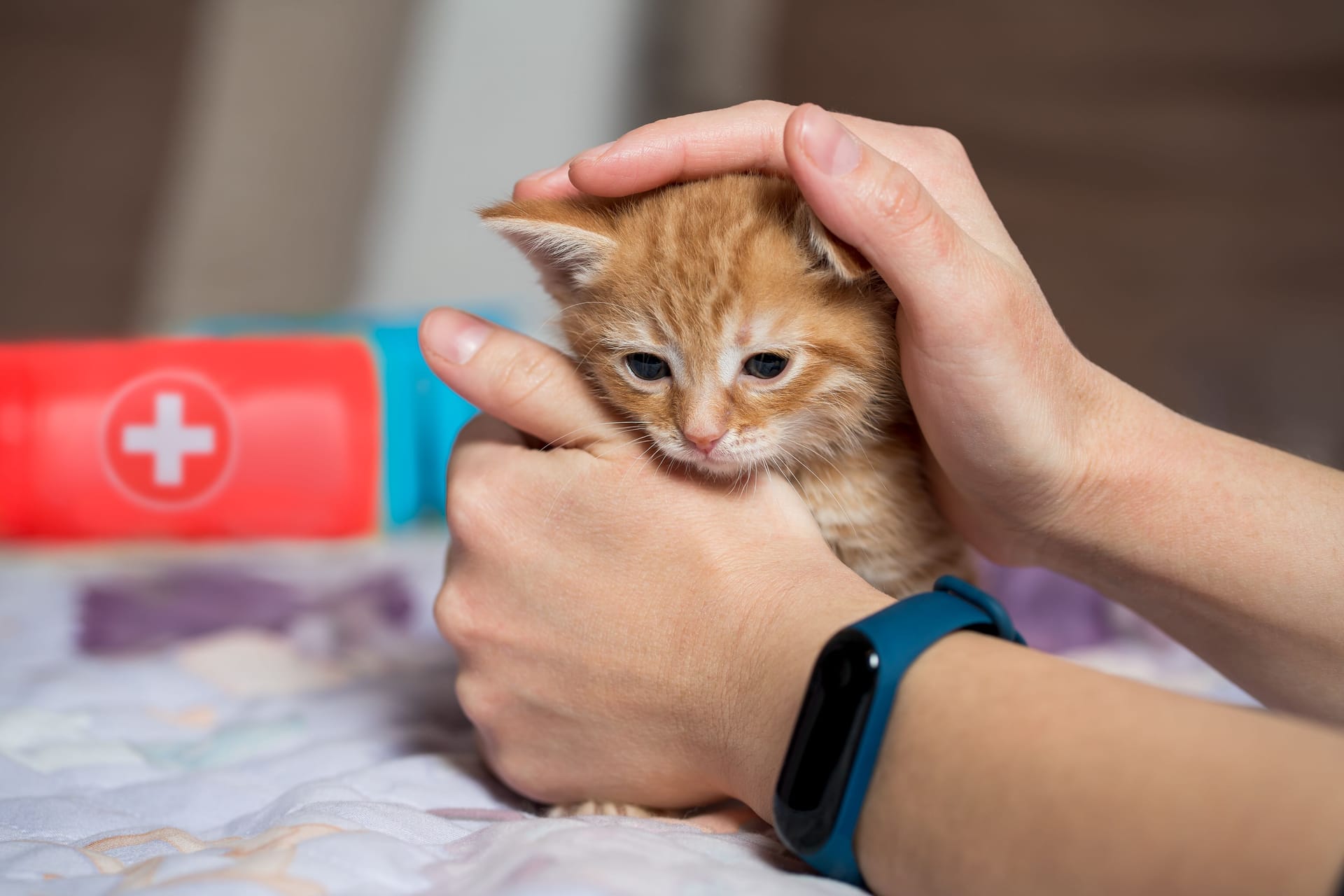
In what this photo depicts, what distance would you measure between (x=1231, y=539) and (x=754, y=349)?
54cm

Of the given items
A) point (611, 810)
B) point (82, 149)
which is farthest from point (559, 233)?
point (82, 149)

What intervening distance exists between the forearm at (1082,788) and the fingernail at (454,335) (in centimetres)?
63

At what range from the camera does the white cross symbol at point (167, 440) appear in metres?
1.86

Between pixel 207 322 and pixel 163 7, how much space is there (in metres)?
1.45

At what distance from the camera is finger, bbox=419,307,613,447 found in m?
1.16

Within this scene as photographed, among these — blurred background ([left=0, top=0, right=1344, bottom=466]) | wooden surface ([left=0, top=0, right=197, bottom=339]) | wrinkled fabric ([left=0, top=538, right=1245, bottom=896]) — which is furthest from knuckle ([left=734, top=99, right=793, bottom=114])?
wooden surface ([left=0, top=0, right=197, bottom=339])

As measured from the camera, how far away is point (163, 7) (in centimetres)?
378

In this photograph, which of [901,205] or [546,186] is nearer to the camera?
[901,205]

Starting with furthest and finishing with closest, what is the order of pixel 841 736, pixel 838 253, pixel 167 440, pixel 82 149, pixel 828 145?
pixel 82 149 < pixel 167 440 < pixel 838 253 < pixel 828 145 < pixel 841 736

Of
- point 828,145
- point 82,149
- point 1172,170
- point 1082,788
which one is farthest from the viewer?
point 82,149

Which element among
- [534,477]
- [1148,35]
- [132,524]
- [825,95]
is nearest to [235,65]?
[825,95]

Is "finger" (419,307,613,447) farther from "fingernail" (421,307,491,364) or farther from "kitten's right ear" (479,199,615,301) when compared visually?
"kitten's right ear" (479,199,615,301)

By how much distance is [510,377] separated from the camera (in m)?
1.16

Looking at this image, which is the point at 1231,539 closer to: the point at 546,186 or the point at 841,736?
the point at 841,736
